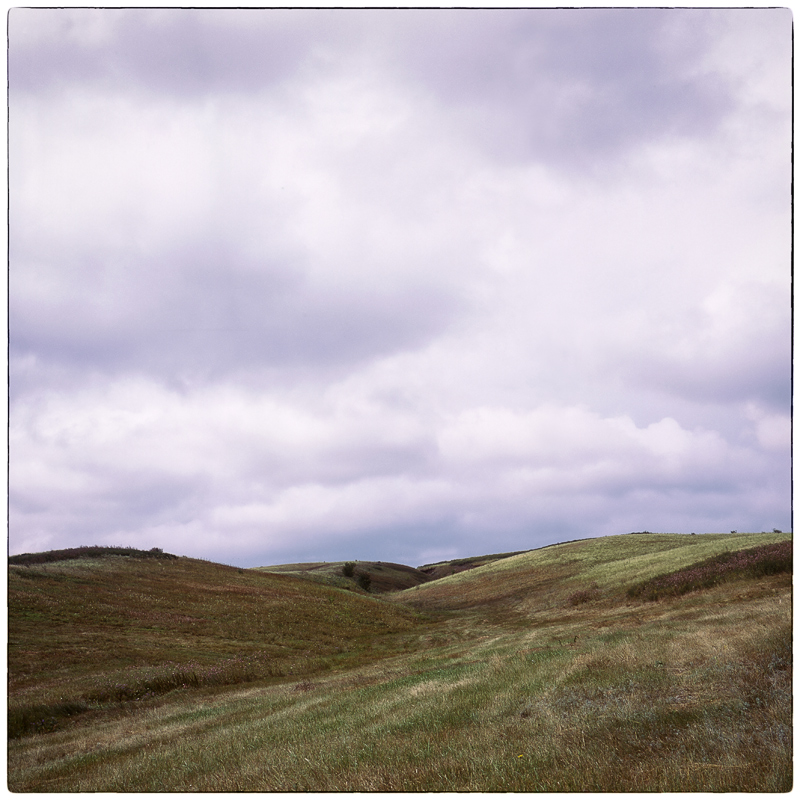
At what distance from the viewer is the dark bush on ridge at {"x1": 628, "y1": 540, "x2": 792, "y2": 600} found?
3512 centimetres

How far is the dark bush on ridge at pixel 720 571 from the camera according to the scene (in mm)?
35125

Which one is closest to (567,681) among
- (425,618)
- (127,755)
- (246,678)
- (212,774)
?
(212,774)

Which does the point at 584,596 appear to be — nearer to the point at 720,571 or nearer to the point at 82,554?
the point at 720,571

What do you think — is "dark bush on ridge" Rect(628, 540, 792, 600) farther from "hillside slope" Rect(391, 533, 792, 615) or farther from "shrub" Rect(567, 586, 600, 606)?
"shrub" Rect(567, 586, 600, 606)

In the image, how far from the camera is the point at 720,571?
38156mm

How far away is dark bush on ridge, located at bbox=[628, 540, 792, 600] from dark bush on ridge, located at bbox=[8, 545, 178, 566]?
58406mm

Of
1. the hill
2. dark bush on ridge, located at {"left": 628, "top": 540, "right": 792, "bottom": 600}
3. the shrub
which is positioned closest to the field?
the shrub

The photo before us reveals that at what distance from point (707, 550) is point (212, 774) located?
48.9 meters

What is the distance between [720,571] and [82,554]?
2618 inches

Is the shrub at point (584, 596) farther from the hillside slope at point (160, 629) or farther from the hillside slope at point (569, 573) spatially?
the hillside slope at point (160, 629)

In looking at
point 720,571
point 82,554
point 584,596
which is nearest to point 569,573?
point 584,596

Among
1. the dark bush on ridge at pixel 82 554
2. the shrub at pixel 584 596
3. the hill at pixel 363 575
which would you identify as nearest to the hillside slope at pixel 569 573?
the shrub at pixel 584 596

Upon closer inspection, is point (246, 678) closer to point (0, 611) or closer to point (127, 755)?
point (127, 755)

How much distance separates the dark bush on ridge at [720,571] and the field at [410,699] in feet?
1.39
